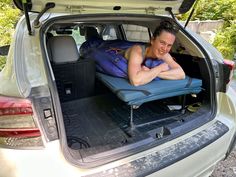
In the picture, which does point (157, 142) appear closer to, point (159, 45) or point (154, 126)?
point (154, 126)

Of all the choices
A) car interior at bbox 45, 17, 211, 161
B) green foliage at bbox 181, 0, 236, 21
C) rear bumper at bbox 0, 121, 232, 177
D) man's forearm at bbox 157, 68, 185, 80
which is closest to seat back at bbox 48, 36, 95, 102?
car interior at bbox 45, 17, 211, 161

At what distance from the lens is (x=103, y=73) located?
2.47 metres

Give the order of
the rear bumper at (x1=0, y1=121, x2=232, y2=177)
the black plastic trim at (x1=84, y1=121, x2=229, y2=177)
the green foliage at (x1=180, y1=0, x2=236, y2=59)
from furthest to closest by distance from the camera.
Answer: the green foliage at (x1=180, y1=0, x2=236, y2=59) → the black plastic trim at (x1=84, y1=121, x2=229, y2=177) → the rear bumper at (x1=0, y1=121, x2=232, y2=177)

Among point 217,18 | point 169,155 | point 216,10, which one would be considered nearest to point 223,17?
point 217,18

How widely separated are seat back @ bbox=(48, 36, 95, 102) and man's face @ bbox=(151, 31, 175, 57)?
61 cm

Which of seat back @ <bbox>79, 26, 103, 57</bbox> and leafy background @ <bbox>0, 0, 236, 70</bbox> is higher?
seat back @ <bbox>79, 26, 103, 57</bbox>

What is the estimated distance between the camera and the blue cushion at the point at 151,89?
6.27ft

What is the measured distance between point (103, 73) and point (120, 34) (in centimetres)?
111

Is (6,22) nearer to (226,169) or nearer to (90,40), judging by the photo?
(90,40)

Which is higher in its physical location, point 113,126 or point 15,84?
point 15,84

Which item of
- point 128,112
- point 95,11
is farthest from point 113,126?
point 95,11

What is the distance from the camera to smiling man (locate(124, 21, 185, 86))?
206 centimetres

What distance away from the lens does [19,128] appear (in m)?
1.32

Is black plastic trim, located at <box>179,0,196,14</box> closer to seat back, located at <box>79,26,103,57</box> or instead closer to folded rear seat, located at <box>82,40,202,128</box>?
folded rear seat, located at <box>82,40,202,128</box>
